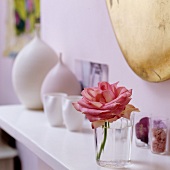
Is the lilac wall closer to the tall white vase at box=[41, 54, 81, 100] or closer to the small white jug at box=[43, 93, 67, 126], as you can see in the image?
the tall white vase at box=[41, 54, 81, 100]

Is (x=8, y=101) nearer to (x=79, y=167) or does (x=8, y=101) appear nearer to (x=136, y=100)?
(x=136, y=100)

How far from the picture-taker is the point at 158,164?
94cm

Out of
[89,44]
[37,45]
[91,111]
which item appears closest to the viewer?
[91,111]

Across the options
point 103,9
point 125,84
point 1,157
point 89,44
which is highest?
point 103,9

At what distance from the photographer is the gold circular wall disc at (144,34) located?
3.23ft

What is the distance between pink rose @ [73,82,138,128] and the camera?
2.82 ft

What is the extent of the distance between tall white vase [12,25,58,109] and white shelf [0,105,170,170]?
8 cm

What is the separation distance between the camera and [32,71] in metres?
1.50

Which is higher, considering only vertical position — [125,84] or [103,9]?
[103,9]

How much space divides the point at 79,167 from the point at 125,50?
38 centimetres

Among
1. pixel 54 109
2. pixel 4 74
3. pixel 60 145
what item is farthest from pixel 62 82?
pixel 4 74

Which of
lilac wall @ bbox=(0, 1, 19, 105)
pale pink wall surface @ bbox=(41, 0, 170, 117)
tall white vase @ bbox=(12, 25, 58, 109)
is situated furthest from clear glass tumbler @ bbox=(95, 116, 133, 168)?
lilac wall @ bbox=(0, 1, 19, 105)

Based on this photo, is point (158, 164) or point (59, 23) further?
point (59, 23)

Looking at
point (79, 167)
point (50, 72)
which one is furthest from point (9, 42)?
point (79, 167)
